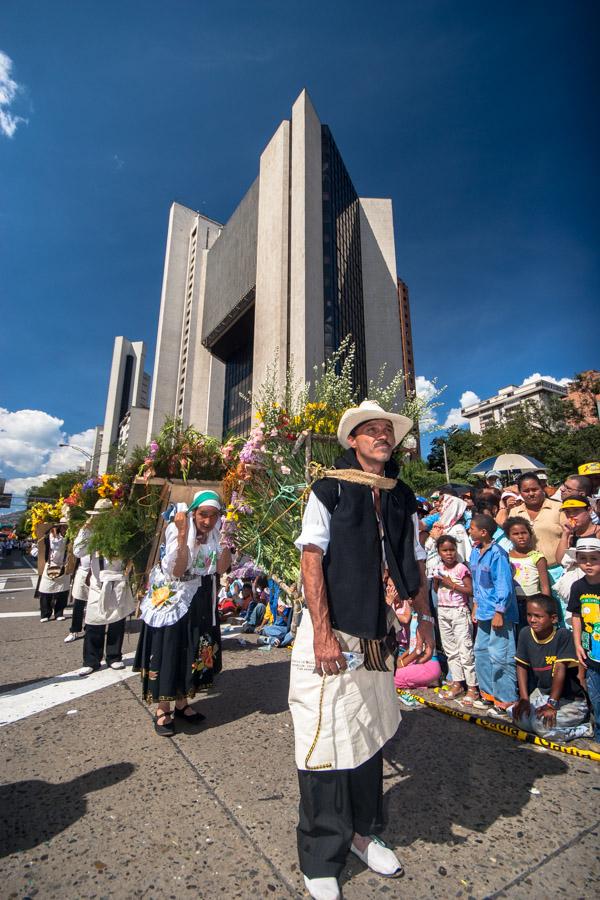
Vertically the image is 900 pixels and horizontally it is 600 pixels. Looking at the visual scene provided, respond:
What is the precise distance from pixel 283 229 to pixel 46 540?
29863 mm

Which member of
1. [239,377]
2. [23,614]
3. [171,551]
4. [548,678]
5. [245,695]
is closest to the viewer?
[171,551]

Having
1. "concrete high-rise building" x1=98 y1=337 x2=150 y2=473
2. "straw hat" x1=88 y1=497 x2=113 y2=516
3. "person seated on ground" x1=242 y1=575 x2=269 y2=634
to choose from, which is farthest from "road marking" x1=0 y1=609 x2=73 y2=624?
"concrete high-rise building" x1=98 y1=337 x2=150 y2=473

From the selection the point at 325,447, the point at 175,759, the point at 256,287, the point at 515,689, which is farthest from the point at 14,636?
the point at 256,287

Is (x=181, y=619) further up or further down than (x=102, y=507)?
further down

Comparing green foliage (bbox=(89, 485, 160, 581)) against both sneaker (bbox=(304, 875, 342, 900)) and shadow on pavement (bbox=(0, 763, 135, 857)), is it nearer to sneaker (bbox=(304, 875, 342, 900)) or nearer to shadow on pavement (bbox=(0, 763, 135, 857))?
shadow on pavement (bbox=(0, 763, 135, 857))

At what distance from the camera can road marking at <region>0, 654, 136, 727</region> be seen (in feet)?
11.7

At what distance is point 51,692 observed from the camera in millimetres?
4008

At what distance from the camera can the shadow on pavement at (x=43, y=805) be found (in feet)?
6.45

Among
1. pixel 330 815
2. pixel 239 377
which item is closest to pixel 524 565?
pixel 330 815

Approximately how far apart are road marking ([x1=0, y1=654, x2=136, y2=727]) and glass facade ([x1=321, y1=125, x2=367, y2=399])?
99.5 ft

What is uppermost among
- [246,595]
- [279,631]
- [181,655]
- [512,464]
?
[512,464]

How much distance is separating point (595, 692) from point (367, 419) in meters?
2.89

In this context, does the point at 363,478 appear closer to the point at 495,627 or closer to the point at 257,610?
the point at 495,627

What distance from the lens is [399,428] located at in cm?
233
